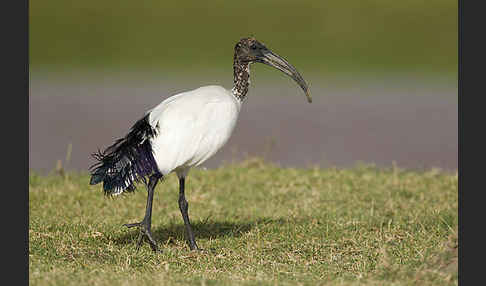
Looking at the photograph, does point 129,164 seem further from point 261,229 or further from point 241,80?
point 261,229

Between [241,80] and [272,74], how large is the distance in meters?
11.3

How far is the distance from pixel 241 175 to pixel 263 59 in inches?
111

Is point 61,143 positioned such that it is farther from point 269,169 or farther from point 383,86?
point 383,86

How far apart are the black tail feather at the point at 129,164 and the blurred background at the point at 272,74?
4129 millimetres

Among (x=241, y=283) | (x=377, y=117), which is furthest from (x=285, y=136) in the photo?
(x=241, y=283)

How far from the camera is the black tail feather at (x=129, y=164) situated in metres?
6.30

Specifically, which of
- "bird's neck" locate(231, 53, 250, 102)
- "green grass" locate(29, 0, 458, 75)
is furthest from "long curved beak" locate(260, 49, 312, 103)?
"green grass" locate(29, 0, 458, 75)

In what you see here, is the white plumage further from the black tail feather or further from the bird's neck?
the bird's neck

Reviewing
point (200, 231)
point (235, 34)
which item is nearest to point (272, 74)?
point (235, 34)

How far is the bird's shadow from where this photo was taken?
6949mm

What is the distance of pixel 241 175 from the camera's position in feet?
31.5

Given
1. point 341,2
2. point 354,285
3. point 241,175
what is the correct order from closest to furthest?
point 354,285, point 241,175, point 341,2

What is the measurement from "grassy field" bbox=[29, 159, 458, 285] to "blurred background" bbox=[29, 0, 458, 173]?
1.42m

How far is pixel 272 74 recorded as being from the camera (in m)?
18.1
